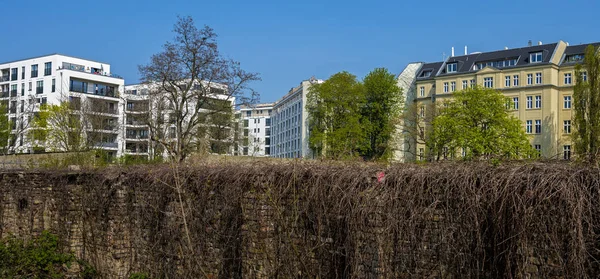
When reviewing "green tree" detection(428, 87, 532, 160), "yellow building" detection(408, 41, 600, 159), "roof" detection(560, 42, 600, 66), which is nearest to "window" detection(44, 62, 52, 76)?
"yellow building" detection(408, 41, 600, 159)

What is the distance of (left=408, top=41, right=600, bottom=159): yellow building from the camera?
62062 millimetres

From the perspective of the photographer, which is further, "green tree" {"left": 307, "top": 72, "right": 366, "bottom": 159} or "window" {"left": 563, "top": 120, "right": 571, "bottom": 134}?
"window" {"left": 563, "top": 120, "right": 571, "bottom": 134}

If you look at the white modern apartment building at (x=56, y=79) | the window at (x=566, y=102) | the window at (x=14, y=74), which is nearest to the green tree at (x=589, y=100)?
the window at (x=566, y=102)

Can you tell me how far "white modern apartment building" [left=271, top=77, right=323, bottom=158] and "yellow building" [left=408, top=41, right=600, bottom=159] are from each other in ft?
82.6

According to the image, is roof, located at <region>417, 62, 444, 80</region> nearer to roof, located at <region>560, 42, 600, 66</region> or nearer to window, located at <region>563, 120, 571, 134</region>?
roof, located at <region>560, 42, 600, 66</region>

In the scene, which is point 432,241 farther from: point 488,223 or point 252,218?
point 252,218

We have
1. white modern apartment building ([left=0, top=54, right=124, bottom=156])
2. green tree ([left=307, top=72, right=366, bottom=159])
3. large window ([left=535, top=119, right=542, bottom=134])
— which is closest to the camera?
green tree ([left=307, top=72, right=366, bottom=159])

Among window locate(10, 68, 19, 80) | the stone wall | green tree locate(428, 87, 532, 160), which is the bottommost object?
the stone wall

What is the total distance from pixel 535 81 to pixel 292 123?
45819 mm

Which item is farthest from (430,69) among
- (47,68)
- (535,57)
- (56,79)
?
(47,68)

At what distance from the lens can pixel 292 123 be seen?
101m

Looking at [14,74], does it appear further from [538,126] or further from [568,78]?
[568,78]

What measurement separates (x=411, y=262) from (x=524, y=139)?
43.7 m

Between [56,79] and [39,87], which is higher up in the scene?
[56,79]
